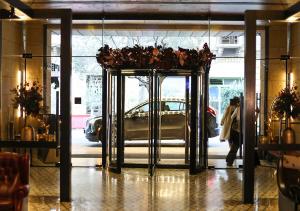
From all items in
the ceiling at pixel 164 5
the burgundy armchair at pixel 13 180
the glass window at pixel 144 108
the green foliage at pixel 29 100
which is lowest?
the burgundy armchair at pixel 13 180

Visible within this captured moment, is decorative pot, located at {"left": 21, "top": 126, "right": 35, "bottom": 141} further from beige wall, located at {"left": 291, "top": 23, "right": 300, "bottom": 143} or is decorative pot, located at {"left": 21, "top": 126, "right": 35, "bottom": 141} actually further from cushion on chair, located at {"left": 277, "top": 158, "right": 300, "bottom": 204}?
beige wall, located at {"left": 291, "top": 23, "right": 300, "bottom": 143}

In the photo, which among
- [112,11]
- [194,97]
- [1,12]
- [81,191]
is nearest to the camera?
[1,12]

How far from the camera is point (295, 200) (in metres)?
5.35

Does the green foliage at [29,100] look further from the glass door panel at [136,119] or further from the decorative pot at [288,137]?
the decorative pot at [288,137]

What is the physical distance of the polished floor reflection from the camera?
7.00 meters

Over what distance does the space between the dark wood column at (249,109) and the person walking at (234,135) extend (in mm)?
3604

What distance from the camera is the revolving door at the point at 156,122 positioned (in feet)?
Result: 32.8

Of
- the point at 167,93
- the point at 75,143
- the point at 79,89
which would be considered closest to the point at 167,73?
the point at 167,93

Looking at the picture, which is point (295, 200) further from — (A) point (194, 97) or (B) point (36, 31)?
(B) point (36, 31)

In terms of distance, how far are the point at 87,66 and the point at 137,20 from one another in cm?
154

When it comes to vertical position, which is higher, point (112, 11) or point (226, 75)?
point (112, 11)

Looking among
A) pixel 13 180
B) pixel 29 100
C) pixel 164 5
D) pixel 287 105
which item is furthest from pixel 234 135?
pixel 13 180

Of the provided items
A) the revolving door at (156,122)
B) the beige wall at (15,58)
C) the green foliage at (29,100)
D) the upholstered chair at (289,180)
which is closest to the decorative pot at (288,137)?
the upholstered chair at (289,180)

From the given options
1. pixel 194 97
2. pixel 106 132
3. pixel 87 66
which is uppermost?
pixel 87 66
